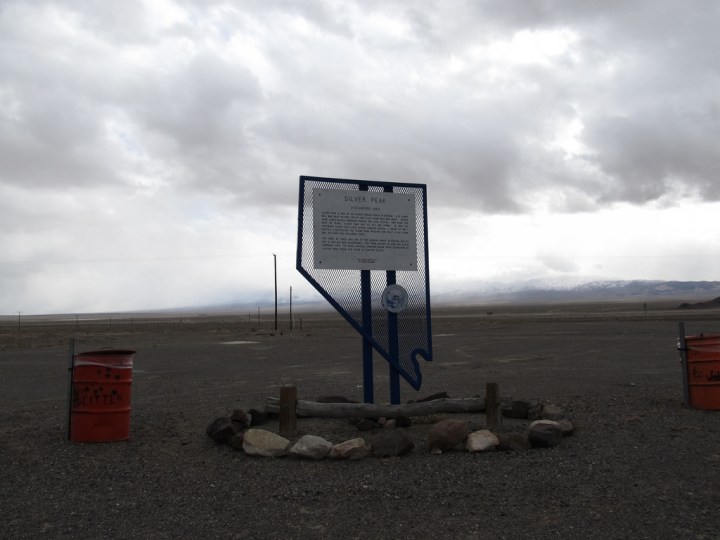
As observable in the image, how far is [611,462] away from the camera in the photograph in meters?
6.31

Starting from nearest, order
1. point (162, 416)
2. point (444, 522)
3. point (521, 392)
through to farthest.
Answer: point (444, 522)
point (162, 416)
point (521, 392)

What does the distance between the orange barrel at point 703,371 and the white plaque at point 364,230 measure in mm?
4331

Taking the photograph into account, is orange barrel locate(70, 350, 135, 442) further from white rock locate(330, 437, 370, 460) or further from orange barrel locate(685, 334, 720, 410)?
orange barrel locate(685, 334, 720, 410)

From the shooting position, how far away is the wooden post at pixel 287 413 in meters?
7.77

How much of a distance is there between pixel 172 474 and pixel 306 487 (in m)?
1.51

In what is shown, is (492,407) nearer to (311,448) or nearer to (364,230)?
(311,448)

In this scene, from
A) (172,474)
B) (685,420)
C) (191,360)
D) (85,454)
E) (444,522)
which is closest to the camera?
(444,522)

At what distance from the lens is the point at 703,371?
28.9 ft

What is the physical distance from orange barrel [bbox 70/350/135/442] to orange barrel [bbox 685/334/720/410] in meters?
7.87

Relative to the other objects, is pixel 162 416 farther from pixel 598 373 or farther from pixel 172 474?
pixel 598 373

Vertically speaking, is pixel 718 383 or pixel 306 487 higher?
pixel 718 383

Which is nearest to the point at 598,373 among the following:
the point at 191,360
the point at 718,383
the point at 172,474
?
the point at 718,383

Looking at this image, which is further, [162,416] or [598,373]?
[598,373]

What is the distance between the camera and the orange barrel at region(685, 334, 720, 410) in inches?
344
